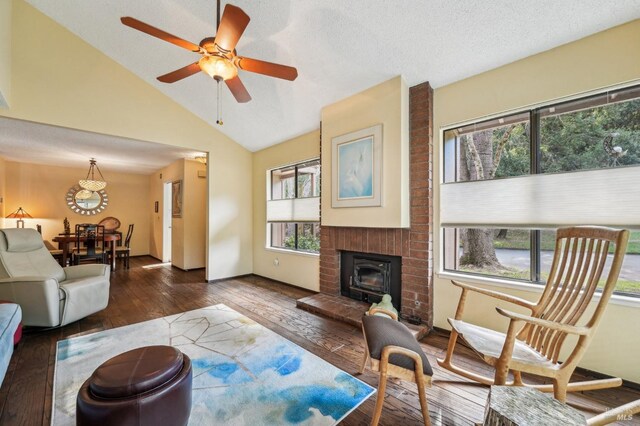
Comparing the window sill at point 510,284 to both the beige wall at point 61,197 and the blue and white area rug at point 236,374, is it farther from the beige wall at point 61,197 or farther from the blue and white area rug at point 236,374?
the beige wall at point 61,197

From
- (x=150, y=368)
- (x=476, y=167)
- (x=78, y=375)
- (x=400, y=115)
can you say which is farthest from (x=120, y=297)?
(x=476, y=167)

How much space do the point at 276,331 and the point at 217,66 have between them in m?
2.56

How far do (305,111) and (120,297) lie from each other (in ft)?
12.9

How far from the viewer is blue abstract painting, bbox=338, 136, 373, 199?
3104 millimetres

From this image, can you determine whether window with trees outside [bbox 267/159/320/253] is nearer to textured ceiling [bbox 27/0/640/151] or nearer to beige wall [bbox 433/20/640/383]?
textured ceiling [bbox 27/0/640/151]

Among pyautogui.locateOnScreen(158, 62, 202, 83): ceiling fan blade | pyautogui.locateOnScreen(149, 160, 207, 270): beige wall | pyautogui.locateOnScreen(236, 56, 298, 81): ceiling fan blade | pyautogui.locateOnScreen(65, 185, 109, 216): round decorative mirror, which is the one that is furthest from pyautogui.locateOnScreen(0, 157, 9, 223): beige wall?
pyautogui.locateOnScreen(236, 56, 298, 81): ceiling fan blade

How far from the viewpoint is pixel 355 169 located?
3.25 m

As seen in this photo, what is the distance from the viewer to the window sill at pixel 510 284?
6.36 feet

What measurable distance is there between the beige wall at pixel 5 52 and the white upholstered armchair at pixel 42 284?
1.52 meters

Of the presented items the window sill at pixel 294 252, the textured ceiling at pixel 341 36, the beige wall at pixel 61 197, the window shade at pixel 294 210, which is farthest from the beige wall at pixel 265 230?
the beige wall at pixel 61 197

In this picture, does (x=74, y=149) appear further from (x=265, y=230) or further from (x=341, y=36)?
(x=341, y=36)

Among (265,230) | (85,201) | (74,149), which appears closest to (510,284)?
(265,230)

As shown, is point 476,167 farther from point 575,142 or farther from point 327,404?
point 327,404

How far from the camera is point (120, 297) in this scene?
394cm
